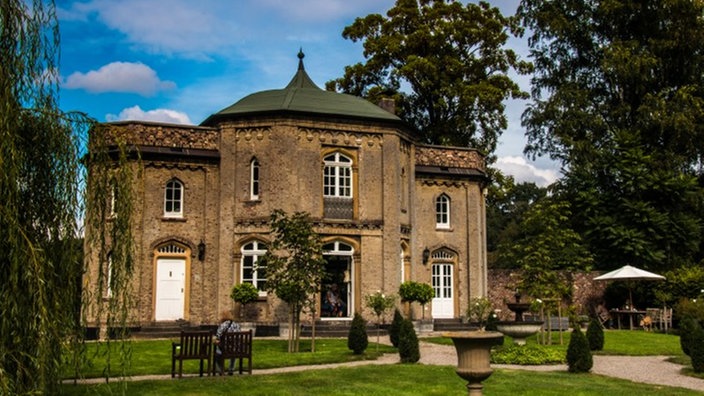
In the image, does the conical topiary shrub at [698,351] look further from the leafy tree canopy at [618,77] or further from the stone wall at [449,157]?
the leafy tree canopy at [618,77]

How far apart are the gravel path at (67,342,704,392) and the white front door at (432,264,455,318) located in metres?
8.89

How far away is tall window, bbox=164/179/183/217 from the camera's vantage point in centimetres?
→ 2619

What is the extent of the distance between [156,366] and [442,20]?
2631 centimetres

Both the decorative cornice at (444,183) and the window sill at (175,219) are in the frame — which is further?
the decorative cornice at (444,183)

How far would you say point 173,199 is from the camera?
26.3 metres

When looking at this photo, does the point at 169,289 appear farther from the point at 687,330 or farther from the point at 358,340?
the point at 687,330

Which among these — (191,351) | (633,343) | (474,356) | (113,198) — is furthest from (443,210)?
(474,356)

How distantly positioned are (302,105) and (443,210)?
7.58 metres

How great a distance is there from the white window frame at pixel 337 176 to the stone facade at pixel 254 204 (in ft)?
0.13

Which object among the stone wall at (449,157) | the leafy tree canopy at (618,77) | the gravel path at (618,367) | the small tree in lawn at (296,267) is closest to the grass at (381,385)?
the gravel path at (618,367)

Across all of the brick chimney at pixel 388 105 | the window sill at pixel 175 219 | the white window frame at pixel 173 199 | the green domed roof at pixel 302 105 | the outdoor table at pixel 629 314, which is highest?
the brick chimney at pixel 388 105

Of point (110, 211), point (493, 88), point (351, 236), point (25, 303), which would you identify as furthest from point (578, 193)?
point (25, 303)

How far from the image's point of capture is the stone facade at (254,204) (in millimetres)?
25625

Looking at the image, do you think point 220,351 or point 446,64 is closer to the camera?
point 220,351
